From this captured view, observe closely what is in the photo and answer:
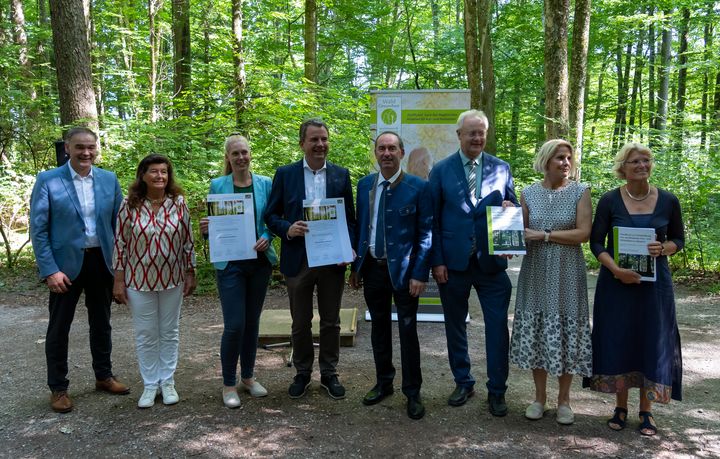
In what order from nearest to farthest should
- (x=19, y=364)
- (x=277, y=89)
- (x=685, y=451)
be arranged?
(x=685, y=451) < (x=19, y=364) < (x=277, y=89)

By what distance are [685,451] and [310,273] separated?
2.86 metres

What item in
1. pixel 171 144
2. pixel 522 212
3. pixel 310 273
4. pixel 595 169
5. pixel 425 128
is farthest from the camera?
pixel 595 169

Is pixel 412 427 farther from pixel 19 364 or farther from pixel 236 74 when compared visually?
pixel 236 74

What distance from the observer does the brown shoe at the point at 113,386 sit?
4055 millimetres

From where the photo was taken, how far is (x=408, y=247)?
3623 millimetres

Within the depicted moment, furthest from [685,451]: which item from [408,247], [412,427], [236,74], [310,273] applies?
[236,74]

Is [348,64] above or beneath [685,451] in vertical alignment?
above

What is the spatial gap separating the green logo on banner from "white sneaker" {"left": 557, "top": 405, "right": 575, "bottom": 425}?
12.9ft

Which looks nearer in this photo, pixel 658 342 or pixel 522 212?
pixel 658 342

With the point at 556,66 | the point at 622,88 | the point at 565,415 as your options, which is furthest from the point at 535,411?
the point at 622,88

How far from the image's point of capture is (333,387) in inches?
158

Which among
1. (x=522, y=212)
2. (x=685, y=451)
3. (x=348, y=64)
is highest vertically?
(x=348, y=64)

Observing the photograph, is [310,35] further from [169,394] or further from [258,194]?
[169,394]

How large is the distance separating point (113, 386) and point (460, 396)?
2924 mm
